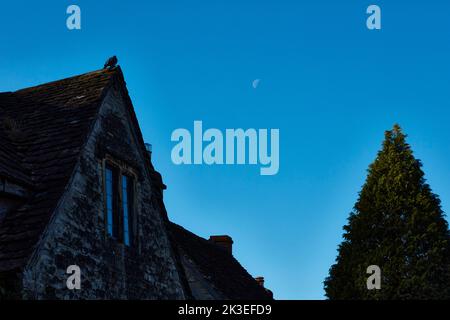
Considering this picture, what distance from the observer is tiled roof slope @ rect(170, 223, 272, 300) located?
2416 centimetres

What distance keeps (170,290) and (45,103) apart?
4.57 meters

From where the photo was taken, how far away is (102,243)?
12742mm

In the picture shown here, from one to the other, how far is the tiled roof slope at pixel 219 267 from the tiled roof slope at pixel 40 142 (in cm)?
823

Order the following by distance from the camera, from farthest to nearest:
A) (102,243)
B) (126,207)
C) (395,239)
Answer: (395,239) < (126,207) < (102,243)

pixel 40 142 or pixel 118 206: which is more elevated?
pixel 40 142

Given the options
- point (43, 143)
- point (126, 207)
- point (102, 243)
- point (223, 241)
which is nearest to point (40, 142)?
point (43, 143)

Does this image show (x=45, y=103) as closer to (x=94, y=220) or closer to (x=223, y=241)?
(x=94, y=220)

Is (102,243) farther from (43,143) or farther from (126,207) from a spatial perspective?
(43,143)

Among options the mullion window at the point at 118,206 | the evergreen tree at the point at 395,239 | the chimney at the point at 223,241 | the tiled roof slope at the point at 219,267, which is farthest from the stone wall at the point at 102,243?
the chimney at the point at 223,241

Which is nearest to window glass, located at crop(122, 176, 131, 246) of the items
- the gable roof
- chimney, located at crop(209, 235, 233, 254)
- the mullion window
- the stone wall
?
the mullion window

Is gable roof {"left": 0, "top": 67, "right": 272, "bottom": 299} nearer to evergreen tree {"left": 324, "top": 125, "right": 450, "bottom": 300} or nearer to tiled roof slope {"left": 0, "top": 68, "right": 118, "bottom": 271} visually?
tiled roof slope {"left": 0, "top": 68, "right": 118, "bottom": 271}

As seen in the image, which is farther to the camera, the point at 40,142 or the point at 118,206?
the point at 118,206

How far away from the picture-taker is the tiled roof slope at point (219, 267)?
24.2 meters

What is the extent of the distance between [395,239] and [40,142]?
14460mm
